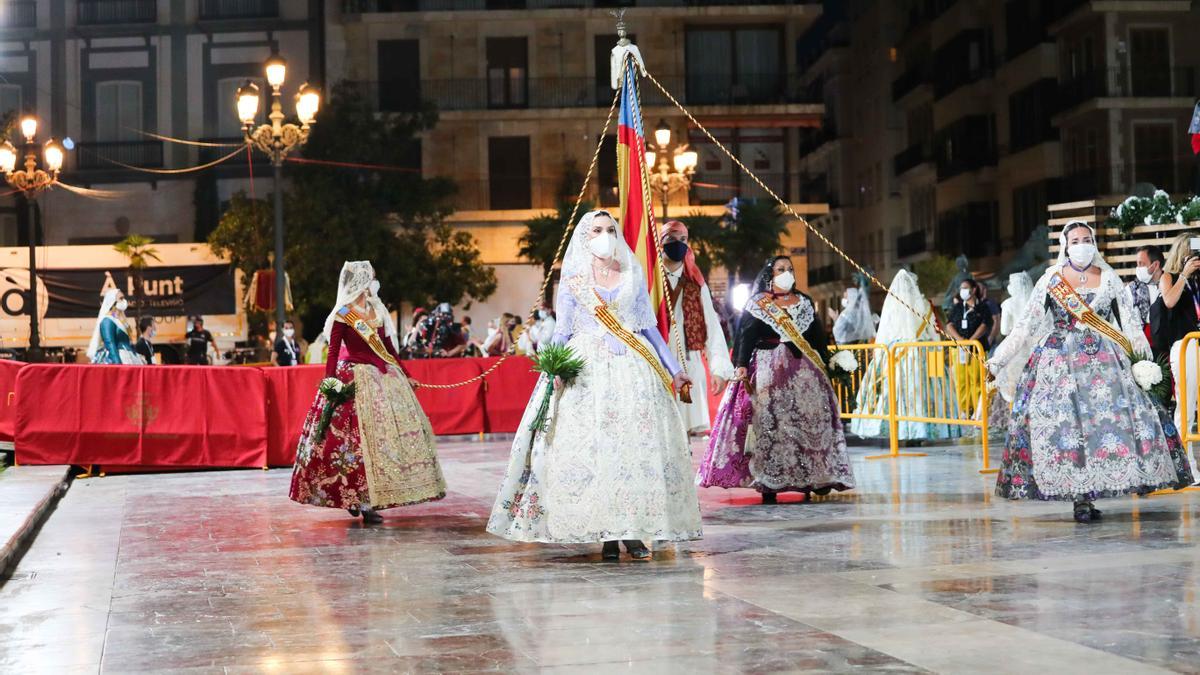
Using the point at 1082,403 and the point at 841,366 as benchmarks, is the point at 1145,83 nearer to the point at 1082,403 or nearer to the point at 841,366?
the point at 841,366

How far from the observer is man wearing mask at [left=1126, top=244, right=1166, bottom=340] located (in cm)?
1288

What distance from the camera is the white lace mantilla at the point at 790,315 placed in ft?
36.4

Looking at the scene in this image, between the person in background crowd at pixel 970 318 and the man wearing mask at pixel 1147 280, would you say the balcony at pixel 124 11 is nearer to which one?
the person in background crowd at pixel 970 318

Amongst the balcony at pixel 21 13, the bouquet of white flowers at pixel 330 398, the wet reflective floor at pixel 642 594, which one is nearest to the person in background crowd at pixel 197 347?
the wet reflective floor at pixel 642 594

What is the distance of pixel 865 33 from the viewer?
210 feet

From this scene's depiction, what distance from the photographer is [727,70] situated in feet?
157

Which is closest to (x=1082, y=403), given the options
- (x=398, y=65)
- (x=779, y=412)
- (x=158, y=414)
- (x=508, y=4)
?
(x=779, y=412)

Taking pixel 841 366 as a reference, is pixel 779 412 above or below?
below

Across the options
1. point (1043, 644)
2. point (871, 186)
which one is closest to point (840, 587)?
point (1043, 644)

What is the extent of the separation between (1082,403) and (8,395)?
10.9 m

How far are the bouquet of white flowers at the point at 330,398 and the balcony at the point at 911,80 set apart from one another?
1818 inches

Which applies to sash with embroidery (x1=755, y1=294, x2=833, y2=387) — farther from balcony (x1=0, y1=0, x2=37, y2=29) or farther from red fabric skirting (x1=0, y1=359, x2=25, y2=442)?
balcony (x1=0, y1=0, x2=37, y2=29)

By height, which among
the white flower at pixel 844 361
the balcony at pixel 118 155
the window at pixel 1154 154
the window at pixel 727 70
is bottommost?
the white flower at pixel 844 361

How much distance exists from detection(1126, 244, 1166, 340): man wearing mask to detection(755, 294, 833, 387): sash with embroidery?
3.44m
